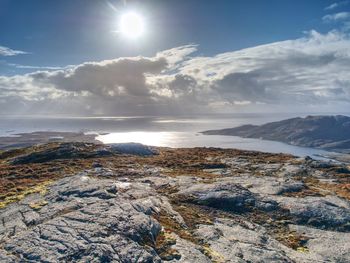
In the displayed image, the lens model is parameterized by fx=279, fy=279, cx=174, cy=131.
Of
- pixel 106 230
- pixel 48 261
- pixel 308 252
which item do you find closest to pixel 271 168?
pixel 308 252

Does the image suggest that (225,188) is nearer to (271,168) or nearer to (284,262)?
(284,262)

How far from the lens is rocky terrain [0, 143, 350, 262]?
14.5m

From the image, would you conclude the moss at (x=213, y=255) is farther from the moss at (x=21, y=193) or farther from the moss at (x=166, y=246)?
the moss at (x=21, y=193)

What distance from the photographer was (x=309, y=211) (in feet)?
72.6

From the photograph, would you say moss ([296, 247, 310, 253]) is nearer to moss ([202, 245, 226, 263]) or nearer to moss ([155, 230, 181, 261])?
moss ([202, 245, 226, 263])

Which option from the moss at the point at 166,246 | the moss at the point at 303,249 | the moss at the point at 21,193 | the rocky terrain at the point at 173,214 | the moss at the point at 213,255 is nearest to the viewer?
the rocky terrain at the point at 173,214

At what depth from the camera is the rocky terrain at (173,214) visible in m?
14.5

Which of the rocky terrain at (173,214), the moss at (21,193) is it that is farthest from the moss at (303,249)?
the moss at (21,193)

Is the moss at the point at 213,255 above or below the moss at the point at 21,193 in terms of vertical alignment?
below

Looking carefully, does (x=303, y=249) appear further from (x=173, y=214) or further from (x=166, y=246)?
(x=166, y=246)

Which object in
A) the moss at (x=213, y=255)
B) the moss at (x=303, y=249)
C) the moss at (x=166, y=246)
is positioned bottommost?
the moss at (x=303, y=249)

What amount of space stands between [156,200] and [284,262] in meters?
10.1

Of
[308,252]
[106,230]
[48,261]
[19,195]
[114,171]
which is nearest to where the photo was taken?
[48,261]

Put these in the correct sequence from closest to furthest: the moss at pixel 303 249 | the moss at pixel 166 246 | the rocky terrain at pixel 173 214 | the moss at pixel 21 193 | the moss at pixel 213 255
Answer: the rocky terrain at pixel 173 214
the moss at pixel 166 246
the moss at pixel 213 255
the moss at pixel 303 249
the moss at pixel 21 193
